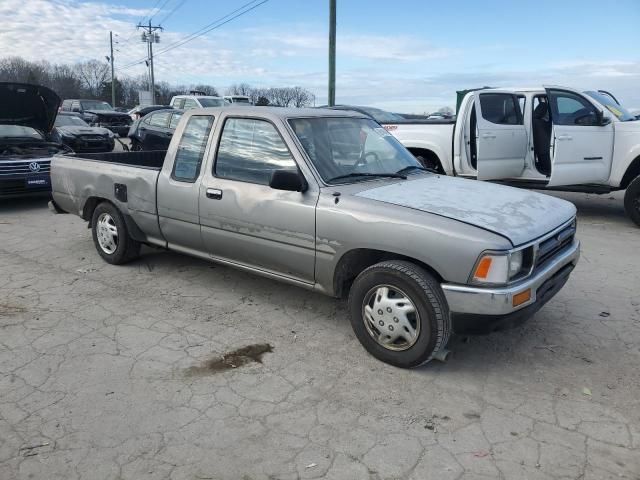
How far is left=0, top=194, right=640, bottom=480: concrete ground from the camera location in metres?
2.67

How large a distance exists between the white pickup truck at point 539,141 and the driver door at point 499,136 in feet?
0.05

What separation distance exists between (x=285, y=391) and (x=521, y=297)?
1563mm

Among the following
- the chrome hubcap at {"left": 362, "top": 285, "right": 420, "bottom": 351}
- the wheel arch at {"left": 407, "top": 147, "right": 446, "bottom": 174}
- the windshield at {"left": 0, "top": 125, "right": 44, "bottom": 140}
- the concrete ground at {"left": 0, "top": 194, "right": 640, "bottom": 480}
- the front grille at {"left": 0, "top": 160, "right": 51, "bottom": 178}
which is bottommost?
the concrete ground at {"left": 0, "top": 194, "right": 640, "bottom": 480}

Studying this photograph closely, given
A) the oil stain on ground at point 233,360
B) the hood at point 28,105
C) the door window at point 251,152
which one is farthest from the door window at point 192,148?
the hood at point 28,105

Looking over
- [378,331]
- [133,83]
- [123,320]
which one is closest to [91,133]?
[123,320]

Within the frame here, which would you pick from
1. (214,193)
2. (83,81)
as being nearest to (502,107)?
(214,193)

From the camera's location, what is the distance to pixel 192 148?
15.7 feet

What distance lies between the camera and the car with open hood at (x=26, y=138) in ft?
28.5

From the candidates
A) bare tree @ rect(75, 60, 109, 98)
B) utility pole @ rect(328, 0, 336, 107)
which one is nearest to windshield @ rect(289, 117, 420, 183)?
utility pole @ rect(328, 0, 336, 107)

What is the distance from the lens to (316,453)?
108 inches

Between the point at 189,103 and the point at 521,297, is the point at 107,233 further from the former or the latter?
the point at 189,103

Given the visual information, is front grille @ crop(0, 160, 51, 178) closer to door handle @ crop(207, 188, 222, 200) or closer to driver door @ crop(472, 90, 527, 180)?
door handle @ crop(207, 188, 222, 200)

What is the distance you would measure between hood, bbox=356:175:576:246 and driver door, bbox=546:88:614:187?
4.23m

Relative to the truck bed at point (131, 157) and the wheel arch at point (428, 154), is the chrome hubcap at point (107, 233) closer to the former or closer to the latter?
the truck bed at point (131, 157)
